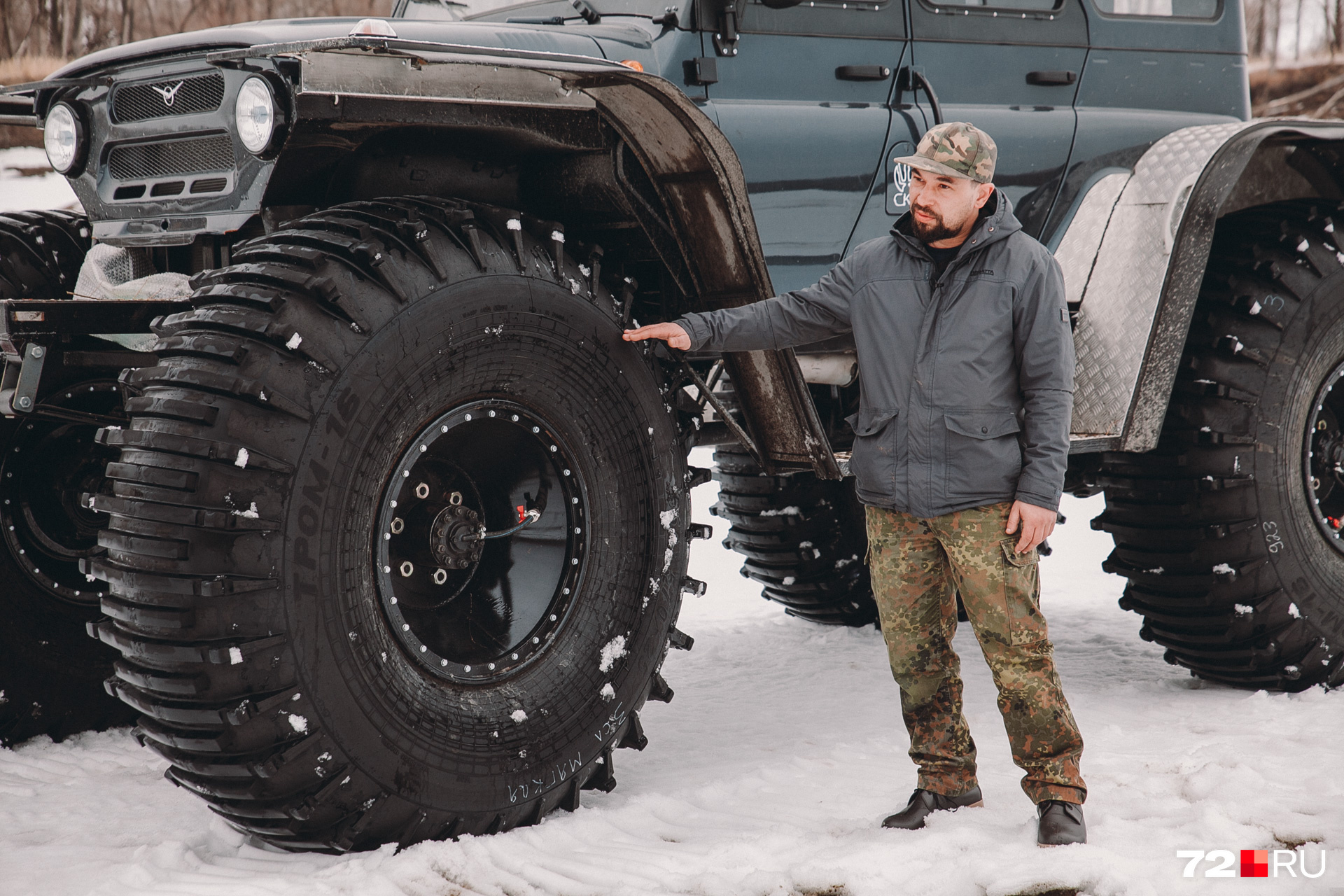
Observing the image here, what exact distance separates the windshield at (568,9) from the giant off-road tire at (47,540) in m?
1.50

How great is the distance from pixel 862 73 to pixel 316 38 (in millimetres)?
1703

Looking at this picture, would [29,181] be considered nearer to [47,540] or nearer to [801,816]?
[47,540]

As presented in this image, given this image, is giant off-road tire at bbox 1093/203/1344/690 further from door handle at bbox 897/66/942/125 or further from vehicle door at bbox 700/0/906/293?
vehicle door at bbox 700/0/906/293

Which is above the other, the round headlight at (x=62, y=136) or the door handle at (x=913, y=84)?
the door handle at (x=913, y=84)

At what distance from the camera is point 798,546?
17.2 feet

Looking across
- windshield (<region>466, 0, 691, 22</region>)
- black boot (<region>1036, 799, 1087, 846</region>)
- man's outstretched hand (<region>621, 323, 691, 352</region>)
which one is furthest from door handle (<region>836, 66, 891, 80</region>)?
black boot (<region>1036, 799, 1087, 846</region>)

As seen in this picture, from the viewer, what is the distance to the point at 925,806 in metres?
3.06

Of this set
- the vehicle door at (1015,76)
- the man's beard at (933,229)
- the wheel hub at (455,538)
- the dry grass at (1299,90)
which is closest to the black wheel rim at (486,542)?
the wheel hub at (455,538)

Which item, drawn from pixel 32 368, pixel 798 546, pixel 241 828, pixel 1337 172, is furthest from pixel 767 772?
pixel 1337 172

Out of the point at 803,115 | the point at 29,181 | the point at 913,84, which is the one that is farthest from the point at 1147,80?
the point at 29,181

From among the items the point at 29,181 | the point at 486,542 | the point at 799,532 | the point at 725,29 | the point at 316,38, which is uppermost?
the point at 29,181

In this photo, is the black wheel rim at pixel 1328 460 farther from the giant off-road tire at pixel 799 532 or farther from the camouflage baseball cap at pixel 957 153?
the camouflage baseball cap at pixel 957 153

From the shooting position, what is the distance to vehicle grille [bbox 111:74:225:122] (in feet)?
9.40

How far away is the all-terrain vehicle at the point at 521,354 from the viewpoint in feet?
8.23
